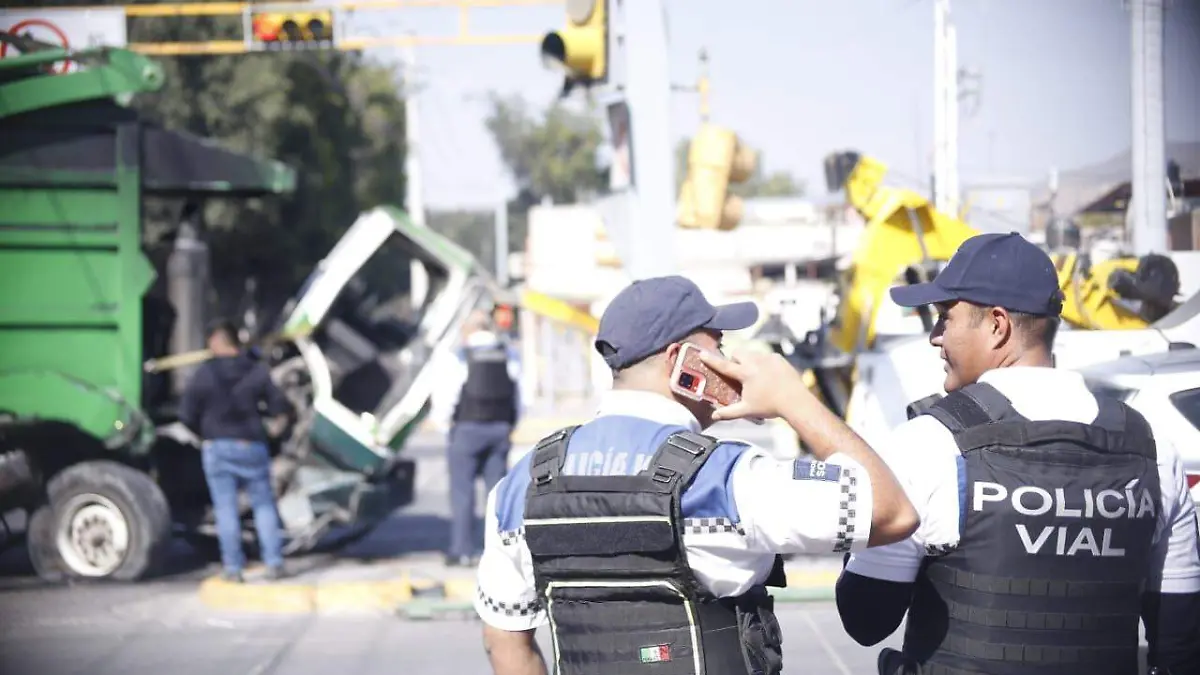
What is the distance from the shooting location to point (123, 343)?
32.6ft

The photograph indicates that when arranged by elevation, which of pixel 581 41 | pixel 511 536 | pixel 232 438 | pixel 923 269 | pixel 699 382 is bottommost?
pixel 232 438

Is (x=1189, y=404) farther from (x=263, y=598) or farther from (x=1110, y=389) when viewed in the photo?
(x=263, y=598)

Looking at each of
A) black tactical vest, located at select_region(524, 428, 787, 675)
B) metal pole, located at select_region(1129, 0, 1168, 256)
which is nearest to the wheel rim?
metal pole, located at select_region(1129, 0, 1168, 256)

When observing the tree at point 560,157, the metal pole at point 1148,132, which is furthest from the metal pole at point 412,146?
the metal pole at point 1148,132

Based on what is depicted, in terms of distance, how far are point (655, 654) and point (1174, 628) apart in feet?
3.65

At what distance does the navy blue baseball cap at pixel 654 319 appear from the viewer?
9.61ft

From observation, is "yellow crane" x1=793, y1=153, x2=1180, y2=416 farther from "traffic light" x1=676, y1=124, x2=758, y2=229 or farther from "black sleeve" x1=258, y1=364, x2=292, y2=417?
"black sleeve" x1=258, y1=364, x2=292, y2=417

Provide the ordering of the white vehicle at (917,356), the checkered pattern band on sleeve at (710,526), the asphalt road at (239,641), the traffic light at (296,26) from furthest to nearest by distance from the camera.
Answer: the traffic light at (296,26) → the asphalt road at (239,641) → the white vehicle at (917,356) → the checkered pattern band on sleeve at (710,526)

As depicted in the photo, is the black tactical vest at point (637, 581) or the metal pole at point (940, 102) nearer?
the black tactical vest at point (637, 581)

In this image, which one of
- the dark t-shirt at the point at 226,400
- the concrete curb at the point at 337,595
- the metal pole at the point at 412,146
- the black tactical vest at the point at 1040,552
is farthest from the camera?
the metal pole at the point at 412,146

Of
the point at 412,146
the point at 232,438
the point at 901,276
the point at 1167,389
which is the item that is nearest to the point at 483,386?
the point at 232,438

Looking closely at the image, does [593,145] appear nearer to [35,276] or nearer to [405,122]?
[405,122]

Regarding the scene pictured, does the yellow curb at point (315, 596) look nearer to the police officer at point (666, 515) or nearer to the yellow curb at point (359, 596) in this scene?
the yellow curb at point (359, 596)

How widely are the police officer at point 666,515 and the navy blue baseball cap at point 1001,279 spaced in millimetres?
451
